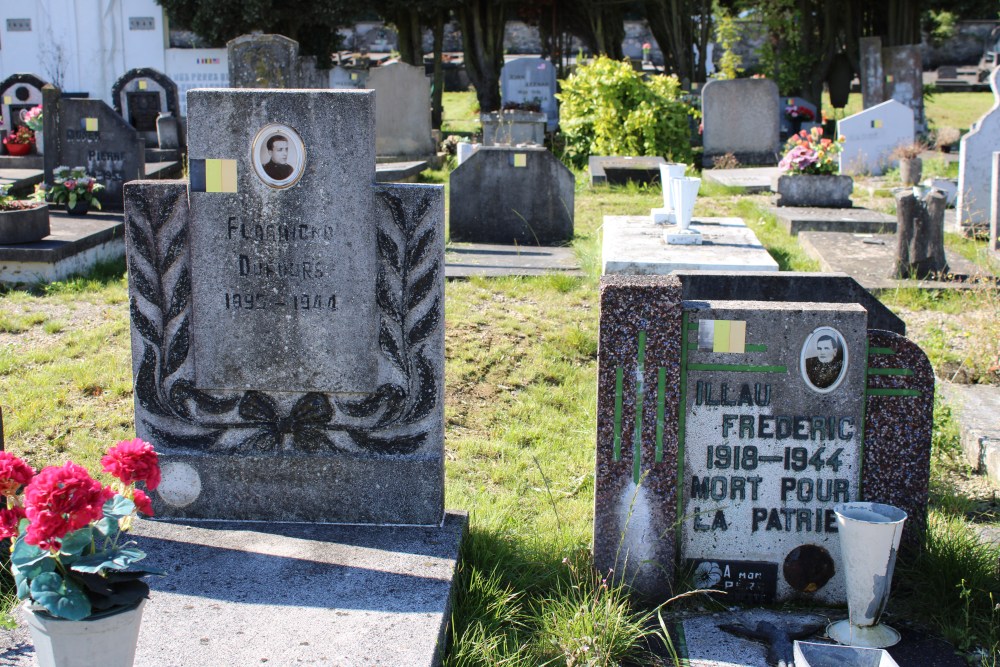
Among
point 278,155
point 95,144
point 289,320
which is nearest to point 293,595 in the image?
point 289,320

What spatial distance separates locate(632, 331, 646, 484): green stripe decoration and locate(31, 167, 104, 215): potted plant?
8023mm

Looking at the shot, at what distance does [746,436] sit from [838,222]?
714cm

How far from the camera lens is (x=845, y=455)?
3.61 meters

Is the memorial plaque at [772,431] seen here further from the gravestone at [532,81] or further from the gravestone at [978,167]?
the gravestone at [532,81]

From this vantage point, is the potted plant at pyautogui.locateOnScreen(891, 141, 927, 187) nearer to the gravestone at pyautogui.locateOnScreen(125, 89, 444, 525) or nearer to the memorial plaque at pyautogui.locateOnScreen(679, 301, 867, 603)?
the memorial plaque at pyautogui.locateOnScreen(679, 301, 867, 603)

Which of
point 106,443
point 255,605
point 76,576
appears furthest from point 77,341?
point 76,576

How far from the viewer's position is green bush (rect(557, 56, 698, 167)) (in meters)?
15.5

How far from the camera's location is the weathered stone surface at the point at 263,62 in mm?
11906

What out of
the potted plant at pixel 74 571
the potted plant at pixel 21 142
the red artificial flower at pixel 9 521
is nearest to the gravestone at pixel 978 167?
the potted plant at pixel 74 571

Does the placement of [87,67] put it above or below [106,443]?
above

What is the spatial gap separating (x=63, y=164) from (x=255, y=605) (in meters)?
8.81

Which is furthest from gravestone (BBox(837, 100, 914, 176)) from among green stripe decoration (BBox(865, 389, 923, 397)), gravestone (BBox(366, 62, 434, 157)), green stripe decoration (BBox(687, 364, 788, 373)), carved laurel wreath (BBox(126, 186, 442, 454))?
carved laurel wreath (BBox(126, 186, 442, 454))

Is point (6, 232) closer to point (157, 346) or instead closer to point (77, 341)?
point (77, 341)

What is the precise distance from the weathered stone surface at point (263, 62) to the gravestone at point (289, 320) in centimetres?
848
